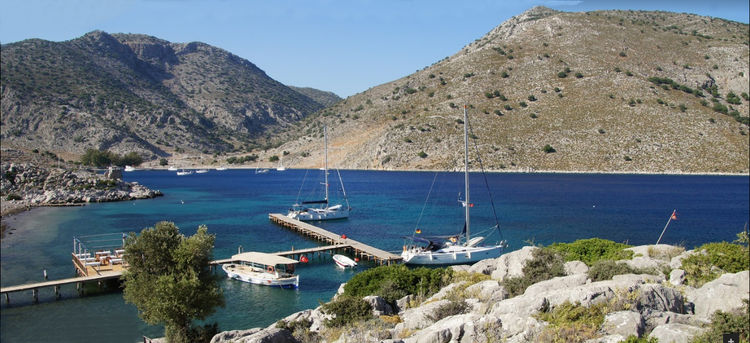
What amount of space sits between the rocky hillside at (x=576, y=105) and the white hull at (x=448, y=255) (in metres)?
71.6

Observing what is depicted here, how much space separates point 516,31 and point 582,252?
137m

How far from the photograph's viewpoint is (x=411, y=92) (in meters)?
139

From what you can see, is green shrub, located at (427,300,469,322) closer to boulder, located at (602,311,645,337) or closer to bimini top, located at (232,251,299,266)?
boulder, located at (602,311,645,337)

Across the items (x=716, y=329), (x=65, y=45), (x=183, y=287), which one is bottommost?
(x=183, y=287)

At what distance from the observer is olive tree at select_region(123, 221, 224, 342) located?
1783 cm

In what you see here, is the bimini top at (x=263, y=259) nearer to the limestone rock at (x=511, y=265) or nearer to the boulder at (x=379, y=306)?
the limestone rock at (x=511, y=265)

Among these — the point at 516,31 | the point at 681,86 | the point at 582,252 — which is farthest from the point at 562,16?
the point at 582,252

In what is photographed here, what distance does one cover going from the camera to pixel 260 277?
97.2ft

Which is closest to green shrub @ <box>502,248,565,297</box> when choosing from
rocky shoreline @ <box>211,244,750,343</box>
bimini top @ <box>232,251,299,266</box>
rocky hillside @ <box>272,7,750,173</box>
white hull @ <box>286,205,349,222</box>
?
rocky shoreline @ <box>211,244,750,343</box>

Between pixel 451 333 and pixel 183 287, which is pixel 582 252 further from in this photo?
pixel 183 287

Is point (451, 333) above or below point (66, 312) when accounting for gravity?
above

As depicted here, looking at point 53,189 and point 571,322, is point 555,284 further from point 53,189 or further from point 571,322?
point 53,189

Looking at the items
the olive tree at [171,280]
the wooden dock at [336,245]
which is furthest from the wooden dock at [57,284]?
the olive tree at [171,280]

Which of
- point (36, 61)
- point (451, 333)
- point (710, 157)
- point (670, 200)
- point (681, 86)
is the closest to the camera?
point (451, 333)
